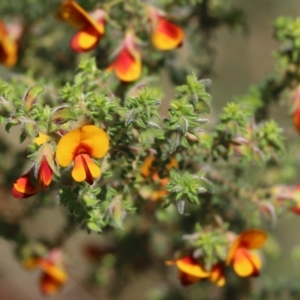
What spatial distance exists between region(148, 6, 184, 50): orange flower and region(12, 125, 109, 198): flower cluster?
0.40m

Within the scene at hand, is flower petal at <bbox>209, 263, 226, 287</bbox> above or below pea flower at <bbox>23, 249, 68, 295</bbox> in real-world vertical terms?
above

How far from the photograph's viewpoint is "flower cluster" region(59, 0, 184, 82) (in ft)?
3.83

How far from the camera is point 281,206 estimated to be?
1325 millimetres

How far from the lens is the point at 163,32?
1199 millimetres

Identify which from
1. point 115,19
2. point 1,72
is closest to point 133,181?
point 115,19

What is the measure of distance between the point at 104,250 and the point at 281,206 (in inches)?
25.9

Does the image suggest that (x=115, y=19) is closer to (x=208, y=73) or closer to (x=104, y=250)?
(x=208, y=73)

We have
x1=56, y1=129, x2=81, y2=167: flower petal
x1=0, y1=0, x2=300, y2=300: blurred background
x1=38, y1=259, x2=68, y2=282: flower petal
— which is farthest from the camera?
x1=0, y1=0, x2=300, y2=300: blurred background

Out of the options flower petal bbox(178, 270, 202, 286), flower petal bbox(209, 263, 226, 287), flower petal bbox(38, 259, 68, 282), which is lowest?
flower petal bbox(38, 259, 68, 282)

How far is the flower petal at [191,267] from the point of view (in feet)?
3.59

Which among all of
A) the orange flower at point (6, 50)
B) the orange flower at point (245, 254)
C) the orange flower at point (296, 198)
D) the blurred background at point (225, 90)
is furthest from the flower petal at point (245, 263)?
the blurred background at point (225, 90)

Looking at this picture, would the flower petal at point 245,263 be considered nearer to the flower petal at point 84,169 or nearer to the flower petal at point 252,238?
the flower petal at point 252,238

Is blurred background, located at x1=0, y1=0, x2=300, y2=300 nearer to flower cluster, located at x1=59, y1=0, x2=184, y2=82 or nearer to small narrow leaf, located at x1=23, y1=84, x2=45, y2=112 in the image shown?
flower cluster, located at x1=59, y1=0, x2=184, y2=82

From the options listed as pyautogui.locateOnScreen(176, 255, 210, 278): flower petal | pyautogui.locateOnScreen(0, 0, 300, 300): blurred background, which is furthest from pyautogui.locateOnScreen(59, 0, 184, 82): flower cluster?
pyautogui.locateOnScreen(0, 0, 300, 300): blurred background
